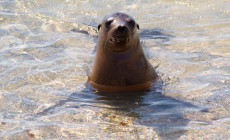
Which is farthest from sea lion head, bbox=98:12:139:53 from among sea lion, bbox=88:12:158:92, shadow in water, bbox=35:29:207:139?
shadow in water, bbox=35:29:207:139

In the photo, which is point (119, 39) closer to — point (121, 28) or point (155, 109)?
point (121, 28)

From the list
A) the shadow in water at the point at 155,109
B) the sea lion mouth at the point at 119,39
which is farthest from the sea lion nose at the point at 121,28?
the shadow in water at the point at 155,109

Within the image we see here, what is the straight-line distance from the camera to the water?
307cm

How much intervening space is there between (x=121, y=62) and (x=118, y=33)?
0.41m

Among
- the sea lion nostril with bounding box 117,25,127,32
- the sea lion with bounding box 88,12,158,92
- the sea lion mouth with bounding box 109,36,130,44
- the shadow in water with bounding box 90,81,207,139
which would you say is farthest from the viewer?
the sea lion with bounding box 88,12,158,92

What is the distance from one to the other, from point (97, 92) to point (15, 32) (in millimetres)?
3210

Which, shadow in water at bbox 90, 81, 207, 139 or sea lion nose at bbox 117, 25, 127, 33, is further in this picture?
sea lion nose at bbox 117, 25, 127, 33

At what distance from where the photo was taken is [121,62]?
4117 mm

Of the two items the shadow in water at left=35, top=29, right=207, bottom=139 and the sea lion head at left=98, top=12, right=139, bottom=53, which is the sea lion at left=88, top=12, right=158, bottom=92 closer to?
the sea lion head at left=98, top=12, right=139, bottom=53

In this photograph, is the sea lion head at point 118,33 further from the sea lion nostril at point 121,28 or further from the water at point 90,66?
the water at point 90,66

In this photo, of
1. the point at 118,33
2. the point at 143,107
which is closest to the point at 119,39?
the point at 118,33

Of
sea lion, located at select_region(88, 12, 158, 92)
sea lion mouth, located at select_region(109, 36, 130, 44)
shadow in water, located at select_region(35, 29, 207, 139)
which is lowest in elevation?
shadow in water, located at select_region(35, 29, 207, 139)

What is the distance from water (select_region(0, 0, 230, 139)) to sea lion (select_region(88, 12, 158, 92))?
184 millimetres

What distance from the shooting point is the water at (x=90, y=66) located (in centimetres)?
307
